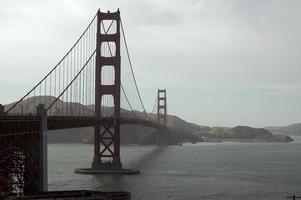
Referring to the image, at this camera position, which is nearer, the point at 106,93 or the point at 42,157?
the point at 42,157

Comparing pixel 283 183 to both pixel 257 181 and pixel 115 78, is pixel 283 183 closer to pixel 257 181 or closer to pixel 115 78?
pixel 257 181

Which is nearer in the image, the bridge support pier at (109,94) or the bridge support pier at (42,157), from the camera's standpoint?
the bridge support pier at (42,157)

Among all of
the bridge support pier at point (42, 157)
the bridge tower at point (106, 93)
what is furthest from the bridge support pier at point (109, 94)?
the bridge support pier at point (42, 157)

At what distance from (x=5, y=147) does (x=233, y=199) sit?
19.5 m

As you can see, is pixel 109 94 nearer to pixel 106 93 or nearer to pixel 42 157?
pixel 106 93

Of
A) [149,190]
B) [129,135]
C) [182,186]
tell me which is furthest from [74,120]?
[129,135]

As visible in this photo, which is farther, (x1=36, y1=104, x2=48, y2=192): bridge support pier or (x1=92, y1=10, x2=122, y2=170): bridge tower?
(x1=92, y1=10, x2=122, y2=170): bridge tower

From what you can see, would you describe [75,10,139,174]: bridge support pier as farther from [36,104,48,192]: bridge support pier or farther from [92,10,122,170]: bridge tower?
[36,104,48,192]: bridge support pier

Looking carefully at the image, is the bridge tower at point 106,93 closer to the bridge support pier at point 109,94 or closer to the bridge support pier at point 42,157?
the bridge support pier at point 109,94

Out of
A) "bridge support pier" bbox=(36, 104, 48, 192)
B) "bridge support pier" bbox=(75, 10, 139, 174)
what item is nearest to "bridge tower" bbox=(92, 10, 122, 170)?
"bridge support pier" bbox=(75, 10, 139, 174)

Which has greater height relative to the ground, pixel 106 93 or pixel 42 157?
pixel 106 93

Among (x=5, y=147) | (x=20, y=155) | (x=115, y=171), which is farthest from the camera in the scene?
(x=115, y=171)

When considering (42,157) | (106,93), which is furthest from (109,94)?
(42,157)

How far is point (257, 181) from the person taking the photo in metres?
60.3
